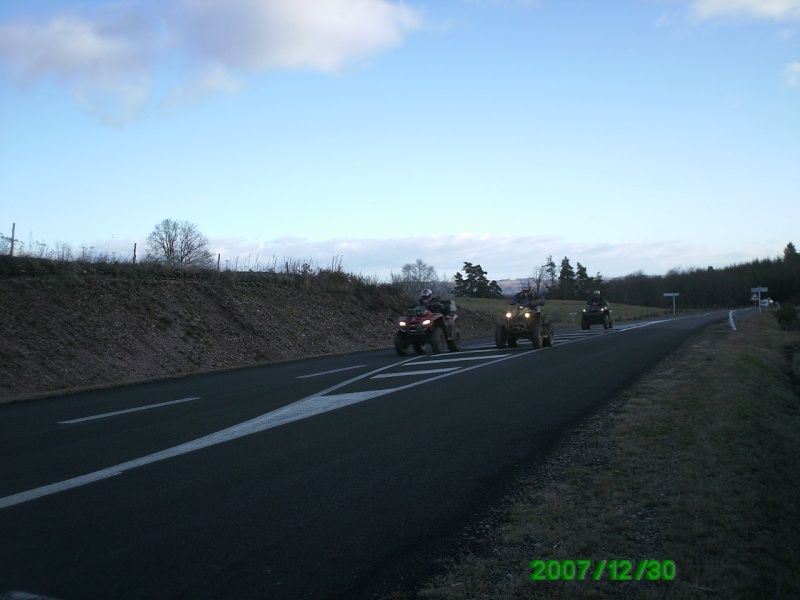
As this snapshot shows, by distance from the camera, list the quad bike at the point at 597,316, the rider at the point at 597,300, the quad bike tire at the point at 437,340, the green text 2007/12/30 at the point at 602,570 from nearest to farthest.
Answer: the green text 2007/12/30 at the point at 602,570, the quad bike tire at the point at 437,340, the quad bike at the point at 597,316, the rider at the point at 597,300

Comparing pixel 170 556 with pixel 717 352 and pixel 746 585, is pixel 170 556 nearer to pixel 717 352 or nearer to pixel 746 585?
pixel 746 585

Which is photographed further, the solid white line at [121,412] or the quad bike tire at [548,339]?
the quad bike tire at [548,339]

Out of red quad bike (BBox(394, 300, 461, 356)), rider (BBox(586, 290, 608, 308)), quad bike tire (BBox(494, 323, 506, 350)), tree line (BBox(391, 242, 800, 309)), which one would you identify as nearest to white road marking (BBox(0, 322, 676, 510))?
red quad bike (BBox(394, 300, 461, 356))

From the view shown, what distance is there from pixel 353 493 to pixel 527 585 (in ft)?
7.13

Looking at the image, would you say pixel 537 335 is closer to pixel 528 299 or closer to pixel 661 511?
pixel 528 299

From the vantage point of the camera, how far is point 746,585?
388cm

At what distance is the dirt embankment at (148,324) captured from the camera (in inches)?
707

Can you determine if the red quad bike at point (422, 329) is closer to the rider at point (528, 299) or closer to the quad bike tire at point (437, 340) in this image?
the quad bike tire at point (437, 340)

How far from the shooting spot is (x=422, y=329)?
1970 cm

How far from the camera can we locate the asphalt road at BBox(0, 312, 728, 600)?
4.20 m

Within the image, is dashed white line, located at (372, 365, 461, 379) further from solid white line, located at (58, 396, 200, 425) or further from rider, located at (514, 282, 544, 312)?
rider, located at (514, 282, 544, 312)

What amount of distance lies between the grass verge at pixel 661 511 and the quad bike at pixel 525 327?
11.3 meters

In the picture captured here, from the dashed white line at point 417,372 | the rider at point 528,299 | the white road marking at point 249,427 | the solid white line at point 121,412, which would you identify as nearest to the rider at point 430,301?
the rider at point 528,299

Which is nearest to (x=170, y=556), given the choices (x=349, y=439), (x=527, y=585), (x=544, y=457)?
(x=527, y=585)
